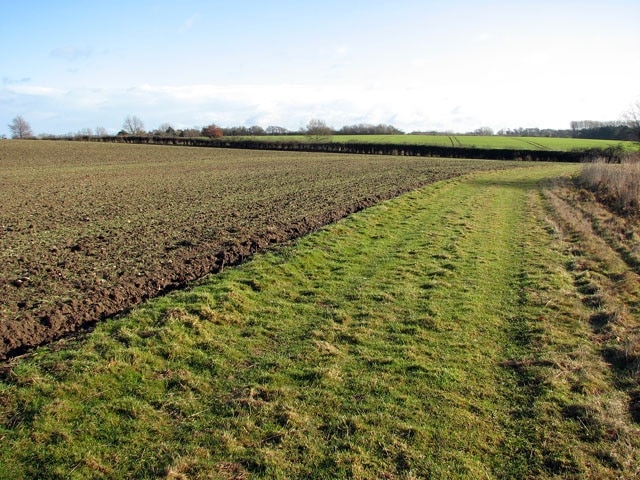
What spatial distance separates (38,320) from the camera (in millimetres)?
7070

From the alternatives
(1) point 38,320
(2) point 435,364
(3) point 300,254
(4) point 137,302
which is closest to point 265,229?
(3) point 300,254

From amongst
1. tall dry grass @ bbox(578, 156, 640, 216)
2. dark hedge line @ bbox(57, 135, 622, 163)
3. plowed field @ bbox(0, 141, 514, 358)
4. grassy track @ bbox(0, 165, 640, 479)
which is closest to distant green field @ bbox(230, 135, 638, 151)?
dark hedge line @ bbox(57, 135, 622, 163)

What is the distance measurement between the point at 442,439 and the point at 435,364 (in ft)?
5.51

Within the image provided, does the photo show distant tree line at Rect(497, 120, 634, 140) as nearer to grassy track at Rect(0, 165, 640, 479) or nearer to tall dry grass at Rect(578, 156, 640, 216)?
tall dry grass at Rect(578, 156, 640, 216)

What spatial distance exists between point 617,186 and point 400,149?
53.2 m

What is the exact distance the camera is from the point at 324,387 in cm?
580

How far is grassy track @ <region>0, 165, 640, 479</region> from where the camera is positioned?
448 cm

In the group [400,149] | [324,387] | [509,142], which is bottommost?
[324,387]

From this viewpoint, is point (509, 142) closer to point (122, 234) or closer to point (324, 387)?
point (122, 234)

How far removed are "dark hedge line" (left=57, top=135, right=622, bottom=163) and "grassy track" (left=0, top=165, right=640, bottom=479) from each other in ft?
181

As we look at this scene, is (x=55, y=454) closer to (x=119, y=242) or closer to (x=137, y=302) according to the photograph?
(x=137, y=302)

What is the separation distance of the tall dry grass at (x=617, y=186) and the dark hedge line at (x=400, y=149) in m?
29.9

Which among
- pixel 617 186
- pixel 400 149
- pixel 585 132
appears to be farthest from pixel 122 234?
pixel 585 132

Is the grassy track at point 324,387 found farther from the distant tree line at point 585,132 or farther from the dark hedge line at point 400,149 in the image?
the distant tree line at point 585,132
